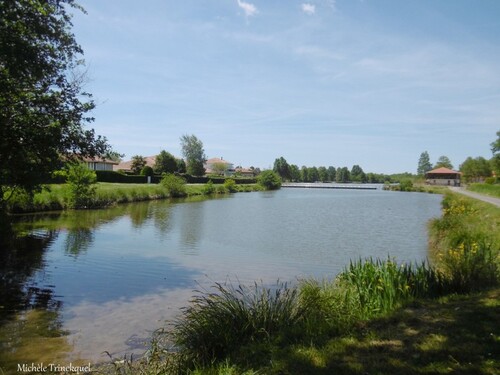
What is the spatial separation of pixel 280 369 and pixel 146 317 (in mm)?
4937

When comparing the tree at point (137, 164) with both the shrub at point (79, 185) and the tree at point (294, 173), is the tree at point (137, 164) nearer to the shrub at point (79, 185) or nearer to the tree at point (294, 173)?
the shrub at point (79, 185)

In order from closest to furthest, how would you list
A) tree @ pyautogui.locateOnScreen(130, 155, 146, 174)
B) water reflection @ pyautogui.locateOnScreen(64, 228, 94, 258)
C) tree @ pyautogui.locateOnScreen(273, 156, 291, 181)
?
water reflection @ pyautogui.locateOnScreen(64, 228, 94, 258), tree @ pyautogui.locateOnScreen(130, 155, 146, 174), tree @ pyautogui.locateOnScreen(273, 156, 291, 181)

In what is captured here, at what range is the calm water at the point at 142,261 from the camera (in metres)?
7.94

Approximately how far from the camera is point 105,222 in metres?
23.8

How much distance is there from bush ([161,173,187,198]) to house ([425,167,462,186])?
74.6m

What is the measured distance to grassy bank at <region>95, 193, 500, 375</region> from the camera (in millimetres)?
4133

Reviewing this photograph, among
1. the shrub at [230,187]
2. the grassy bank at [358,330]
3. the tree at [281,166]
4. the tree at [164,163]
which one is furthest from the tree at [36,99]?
the tree at [281,166]

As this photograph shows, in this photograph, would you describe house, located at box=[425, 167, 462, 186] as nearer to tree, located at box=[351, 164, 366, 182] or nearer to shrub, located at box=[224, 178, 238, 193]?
shrub, located at box=[224, 178, 238, 193]

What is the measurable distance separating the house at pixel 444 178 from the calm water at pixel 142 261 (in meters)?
79.5

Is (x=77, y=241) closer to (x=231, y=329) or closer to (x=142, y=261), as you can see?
(x=142, y=261)

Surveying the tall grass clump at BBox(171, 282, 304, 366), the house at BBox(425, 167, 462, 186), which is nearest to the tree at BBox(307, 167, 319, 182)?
the house at BBox(425, 167, 462, 186)

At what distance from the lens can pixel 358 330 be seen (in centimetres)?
524

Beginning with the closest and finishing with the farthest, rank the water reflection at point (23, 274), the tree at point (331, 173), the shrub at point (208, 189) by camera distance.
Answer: the water reflection at point (23, 274) → the shrub at point (208, 189) → the tree at point (331, 173)

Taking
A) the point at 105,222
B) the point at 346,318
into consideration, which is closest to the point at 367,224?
the point at 105,222
